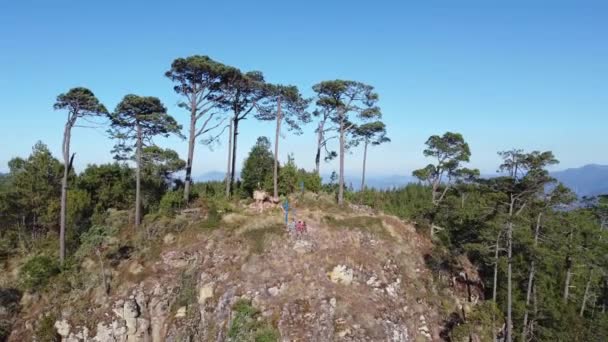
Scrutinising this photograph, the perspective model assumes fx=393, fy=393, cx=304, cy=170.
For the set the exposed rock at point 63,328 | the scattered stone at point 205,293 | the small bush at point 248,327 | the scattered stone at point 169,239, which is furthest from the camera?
the scattered stone at point 169,239

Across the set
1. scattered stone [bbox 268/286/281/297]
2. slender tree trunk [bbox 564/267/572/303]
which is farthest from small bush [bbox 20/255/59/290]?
slender tree trunk [bbox 564/267/572/303]

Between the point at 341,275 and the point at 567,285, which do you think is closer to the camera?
the point at 341,275

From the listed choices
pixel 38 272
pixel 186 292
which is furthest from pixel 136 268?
pixel 38 272

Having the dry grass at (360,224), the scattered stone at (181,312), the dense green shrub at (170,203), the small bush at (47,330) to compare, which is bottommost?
the small bush at (47,330)

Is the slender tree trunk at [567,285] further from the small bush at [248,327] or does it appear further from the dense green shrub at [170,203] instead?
the dense green shrub at [170,203]

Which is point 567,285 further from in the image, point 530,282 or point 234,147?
point 234,147

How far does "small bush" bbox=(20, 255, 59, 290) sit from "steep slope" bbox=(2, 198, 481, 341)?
1020mm

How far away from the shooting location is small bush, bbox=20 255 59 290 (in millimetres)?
24797

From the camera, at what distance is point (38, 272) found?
24859 millimetres

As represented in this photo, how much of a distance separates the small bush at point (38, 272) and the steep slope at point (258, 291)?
1.02 meters

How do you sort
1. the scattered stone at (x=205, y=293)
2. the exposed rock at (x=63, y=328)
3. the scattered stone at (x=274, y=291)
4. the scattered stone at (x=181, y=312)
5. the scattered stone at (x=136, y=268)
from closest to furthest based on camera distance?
the exposed rock at (x=63, y=328), the scattered stone at (x=181, y=312), the scattered stone at (x=274, y=291), the scattered stone at (x=205, y=293), the scattered stone at (x=136, y=268)

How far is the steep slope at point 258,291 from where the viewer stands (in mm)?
21609

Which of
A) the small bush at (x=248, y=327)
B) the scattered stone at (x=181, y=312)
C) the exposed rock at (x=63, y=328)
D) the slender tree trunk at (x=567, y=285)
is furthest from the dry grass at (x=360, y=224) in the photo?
the exposed rock at (x=63, y=328)

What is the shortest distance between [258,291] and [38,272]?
47.0 ft
